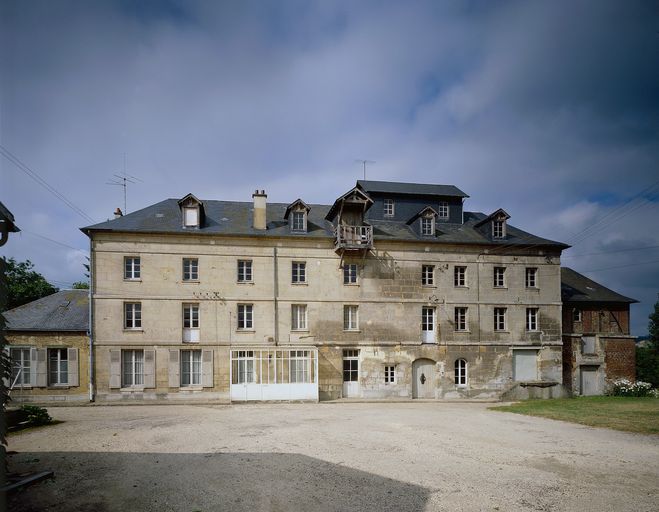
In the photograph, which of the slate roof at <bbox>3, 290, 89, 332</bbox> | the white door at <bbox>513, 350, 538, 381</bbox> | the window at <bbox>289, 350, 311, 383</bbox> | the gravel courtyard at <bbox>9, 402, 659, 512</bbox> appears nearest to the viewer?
the gravel courtyard at <bbox>9, 402, 659, 512</bbox>

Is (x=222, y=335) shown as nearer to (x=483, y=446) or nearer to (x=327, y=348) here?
(x=327, y=348)

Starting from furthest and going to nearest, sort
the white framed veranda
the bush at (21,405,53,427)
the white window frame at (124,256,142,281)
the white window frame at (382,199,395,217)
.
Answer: the white window frame at (382,199,395,217), the white window frame at (124,256,142,281), the white framed veranda, the bush at (21,405,53,427)

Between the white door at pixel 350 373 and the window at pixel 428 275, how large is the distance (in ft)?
18.6

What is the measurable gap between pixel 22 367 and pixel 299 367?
13.5 metres

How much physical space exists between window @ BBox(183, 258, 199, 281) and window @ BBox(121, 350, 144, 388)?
443 cm

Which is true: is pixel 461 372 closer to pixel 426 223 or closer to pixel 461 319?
pixel 461 319

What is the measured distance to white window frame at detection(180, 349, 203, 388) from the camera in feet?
70.9

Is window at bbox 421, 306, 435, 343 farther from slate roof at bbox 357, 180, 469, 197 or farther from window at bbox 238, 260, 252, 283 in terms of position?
window at bbox 238, 260, 252, 283

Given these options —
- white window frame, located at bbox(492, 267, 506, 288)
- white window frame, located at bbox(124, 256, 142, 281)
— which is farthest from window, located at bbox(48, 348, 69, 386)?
white window frame, located at bbox(492, 267, 506, 288)

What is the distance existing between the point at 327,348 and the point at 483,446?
39.1ft

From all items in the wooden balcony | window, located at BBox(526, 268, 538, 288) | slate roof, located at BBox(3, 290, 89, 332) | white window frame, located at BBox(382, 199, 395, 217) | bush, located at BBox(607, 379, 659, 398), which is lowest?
bush, located at BBox(607, 379, 659, 398)

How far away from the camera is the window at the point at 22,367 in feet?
66.9

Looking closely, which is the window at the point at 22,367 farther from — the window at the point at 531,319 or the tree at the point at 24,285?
the window at the point at 531,319

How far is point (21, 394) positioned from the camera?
20.2m
